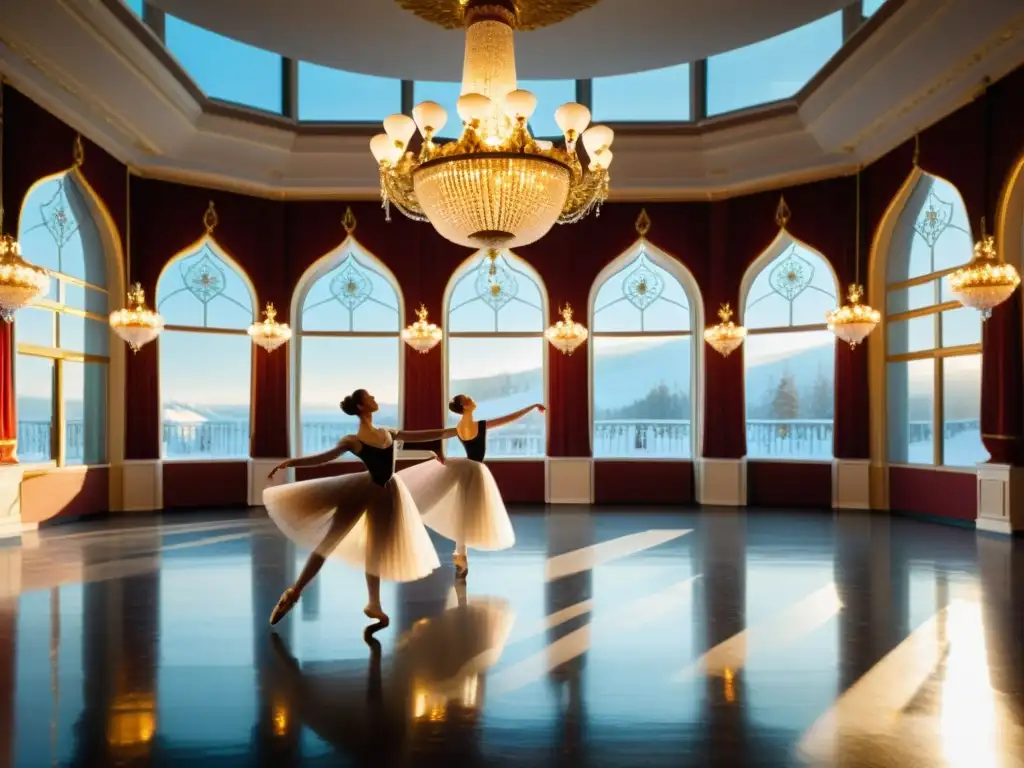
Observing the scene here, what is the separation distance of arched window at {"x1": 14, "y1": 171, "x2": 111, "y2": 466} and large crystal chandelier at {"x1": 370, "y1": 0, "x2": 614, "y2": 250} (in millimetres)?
5415

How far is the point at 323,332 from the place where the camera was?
1251cm

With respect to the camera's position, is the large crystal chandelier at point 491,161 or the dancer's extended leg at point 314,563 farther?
the large crystal chandelier at point 491,161

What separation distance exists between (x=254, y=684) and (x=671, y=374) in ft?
32.8

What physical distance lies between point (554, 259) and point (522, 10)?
236 inches

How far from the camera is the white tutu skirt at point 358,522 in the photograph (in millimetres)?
4773

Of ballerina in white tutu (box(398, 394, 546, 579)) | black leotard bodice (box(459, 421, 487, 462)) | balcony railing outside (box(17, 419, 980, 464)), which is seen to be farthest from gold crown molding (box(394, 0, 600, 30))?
balcony railing outside (box(17, 419, 980, 464))

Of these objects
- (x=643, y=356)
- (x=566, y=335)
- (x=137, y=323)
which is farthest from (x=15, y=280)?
(x=643, y=356)

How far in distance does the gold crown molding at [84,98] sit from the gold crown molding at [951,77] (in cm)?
914

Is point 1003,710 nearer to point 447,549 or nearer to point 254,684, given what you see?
point 254,684

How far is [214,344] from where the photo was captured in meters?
12.2

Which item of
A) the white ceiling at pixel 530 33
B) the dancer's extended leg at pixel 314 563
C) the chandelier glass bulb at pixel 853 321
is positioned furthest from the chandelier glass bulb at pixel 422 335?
the dancer's extended leg at pixel 314 563

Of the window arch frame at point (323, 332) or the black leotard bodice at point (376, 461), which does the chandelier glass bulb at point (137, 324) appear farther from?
the black leotard bodice at point (376, 461)

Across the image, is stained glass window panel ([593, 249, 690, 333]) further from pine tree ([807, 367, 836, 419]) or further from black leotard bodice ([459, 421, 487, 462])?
black leotard bodice ([459, 421, 487, 462])

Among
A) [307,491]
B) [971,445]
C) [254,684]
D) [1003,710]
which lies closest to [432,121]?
[307,491]
